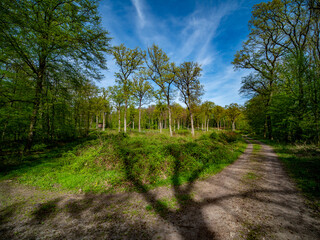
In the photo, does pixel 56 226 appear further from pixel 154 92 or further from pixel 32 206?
pixel 154 92

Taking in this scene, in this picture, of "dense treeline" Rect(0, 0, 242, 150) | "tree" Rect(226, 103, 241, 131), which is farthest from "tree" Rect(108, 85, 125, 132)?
"tree" Rect(226, 103, 241, 131)

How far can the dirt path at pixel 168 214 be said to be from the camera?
2684mm

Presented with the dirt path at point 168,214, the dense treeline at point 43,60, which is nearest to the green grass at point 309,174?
the dirt path at point 168,214

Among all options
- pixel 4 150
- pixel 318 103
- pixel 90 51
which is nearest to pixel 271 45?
pixel 318 103

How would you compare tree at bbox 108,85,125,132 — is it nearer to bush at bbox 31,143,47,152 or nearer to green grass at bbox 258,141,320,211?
bush at bbox 31,143,47,152

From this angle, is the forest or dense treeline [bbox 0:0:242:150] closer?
the forest

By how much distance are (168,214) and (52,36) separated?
38.3 ft

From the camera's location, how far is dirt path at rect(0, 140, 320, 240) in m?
2.68

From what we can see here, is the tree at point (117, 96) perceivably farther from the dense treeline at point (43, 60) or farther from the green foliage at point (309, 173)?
the green foliage at point (309, 173)

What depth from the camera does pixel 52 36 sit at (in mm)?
7250

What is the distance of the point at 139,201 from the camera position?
404 centimetres

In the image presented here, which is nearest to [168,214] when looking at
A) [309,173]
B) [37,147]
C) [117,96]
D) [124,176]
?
[124,176]

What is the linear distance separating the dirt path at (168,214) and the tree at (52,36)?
8.21 m

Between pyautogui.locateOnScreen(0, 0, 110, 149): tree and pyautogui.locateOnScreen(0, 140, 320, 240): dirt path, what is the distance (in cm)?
821
